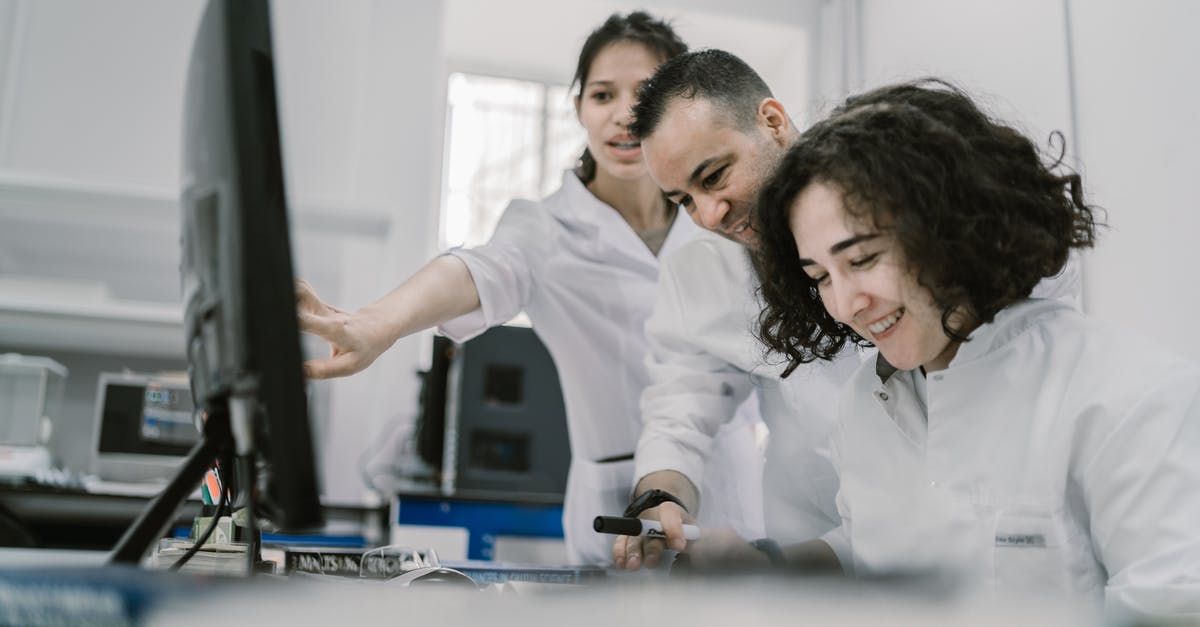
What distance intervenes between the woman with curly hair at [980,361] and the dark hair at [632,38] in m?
0.72

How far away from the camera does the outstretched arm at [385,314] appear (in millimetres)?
1104

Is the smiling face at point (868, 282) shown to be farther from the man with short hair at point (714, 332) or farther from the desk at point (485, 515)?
the desk at point (485, 515)

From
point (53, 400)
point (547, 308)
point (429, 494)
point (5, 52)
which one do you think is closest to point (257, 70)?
point (547, 308)

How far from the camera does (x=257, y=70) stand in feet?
1.79

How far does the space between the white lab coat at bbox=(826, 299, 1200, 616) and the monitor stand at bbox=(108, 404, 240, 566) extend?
1.68 ft

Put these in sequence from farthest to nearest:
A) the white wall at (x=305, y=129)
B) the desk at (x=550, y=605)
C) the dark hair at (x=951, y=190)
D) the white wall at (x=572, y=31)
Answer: the white wall at (x=572, y=31)
the white wall at (x=305, y=129)
the dark hair at (x=951, y=190)
the desk at (x=550, y=605)

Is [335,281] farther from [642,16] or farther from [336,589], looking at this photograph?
[336,589]

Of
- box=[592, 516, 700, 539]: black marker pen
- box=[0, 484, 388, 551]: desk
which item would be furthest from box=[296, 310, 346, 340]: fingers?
box=[0, 484, 388, 551]: desk

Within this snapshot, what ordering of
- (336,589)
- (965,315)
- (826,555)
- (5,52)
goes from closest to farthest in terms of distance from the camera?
(336,589) → (965,315) → (826,555) → (5,52)

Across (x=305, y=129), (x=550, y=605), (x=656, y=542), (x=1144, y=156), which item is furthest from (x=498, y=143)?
(x=550, y=605)

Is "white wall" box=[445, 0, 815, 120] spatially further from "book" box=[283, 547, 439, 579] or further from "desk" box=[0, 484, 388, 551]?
"book" box=[283, 547, 439, 579]

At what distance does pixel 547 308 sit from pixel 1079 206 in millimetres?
922

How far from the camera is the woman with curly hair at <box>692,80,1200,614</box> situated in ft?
2.51

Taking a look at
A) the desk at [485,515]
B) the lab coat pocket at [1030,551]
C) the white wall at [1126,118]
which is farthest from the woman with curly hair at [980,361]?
the desk at [485,515]
